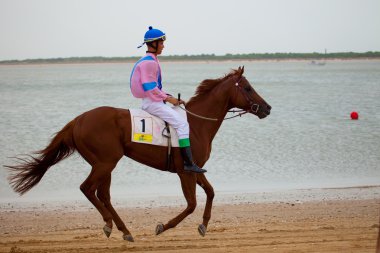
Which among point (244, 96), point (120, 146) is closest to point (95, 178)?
point (120, 146)

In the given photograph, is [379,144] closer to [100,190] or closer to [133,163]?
[133,163]

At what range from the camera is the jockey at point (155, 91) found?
904cm

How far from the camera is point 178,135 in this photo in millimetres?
9125

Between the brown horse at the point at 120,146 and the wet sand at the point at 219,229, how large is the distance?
1.43 ft

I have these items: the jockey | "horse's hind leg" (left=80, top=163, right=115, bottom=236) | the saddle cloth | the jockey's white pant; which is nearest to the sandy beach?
"horse's hind leg" (left=80, top=163, right=115, bottom=236)

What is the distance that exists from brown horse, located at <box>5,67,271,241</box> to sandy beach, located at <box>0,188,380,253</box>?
0.44 meters

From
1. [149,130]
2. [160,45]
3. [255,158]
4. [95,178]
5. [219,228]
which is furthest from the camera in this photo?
[255,158]

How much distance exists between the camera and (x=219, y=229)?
10.5m

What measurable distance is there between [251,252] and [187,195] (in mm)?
1198

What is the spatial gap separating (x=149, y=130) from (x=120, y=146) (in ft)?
1.37

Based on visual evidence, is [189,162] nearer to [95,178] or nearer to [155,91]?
[155,91]

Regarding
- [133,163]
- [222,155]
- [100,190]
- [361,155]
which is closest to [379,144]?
[361,155]

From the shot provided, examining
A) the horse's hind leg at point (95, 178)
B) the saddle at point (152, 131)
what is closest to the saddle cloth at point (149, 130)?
the saddle at point (152, 131)

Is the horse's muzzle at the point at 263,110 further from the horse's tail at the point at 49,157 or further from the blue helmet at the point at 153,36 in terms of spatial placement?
the horse's tail at the point at 49,157
